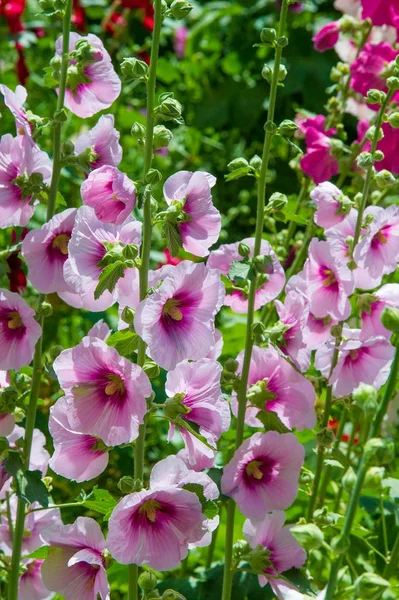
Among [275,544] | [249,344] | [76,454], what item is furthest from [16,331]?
[275,544]

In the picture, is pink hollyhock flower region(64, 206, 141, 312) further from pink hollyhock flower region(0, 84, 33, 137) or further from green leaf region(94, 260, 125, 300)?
pink hollyhock flower region(0, 84, 33, 137)

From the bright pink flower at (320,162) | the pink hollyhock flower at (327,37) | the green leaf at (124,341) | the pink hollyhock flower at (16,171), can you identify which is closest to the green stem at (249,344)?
the green leaf at (124,341)

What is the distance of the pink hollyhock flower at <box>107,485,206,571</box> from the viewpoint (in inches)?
38.2

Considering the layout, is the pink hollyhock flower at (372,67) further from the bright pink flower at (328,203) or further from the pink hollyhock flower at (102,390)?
the pink hollyhock flower at (102,390)

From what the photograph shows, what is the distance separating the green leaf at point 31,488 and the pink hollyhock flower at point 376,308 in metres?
0.40

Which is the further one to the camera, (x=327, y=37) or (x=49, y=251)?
(x=327, y=37)

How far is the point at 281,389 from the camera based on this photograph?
3.66ft

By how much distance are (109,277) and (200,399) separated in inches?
6.6

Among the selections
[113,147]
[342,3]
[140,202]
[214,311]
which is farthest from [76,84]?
[342,3]

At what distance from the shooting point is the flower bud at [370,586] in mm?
782

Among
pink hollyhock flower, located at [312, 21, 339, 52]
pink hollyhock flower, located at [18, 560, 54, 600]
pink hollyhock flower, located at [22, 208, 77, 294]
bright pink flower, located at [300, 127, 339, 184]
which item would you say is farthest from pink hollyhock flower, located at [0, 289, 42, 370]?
pink hollyhock flower, located at [312, 21, 339, 52]

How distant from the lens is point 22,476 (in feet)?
3.54

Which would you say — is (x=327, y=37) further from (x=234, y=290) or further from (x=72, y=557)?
(x=72, y=557)

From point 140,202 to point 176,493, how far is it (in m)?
0.28
